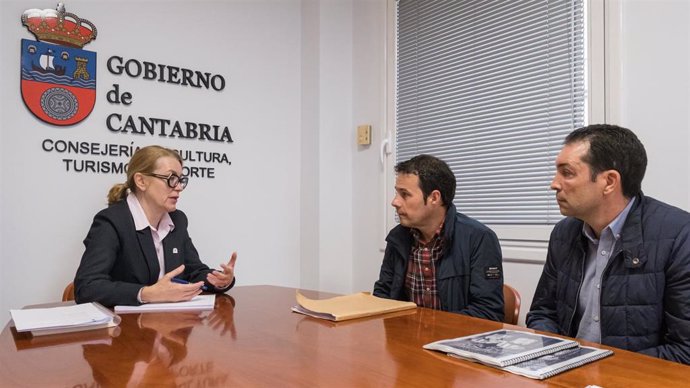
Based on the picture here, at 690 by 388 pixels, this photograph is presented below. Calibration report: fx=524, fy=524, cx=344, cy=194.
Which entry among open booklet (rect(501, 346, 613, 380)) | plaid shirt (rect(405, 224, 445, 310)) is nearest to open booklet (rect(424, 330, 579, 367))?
open booklet (rect(501, 346, 613, 380))

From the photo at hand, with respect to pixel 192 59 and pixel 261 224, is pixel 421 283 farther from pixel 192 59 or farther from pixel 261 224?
pixel 192 59

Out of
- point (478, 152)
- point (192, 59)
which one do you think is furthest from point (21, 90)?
point (478, 152)

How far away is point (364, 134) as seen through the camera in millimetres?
3777

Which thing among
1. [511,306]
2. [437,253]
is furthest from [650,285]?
[437,253]

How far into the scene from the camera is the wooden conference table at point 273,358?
995 mm

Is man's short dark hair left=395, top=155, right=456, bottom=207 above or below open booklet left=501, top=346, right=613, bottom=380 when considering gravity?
above

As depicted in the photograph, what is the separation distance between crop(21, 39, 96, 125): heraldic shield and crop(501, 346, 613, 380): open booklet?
2755 mm

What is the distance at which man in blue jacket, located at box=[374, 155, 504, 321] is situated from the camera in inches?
80.4

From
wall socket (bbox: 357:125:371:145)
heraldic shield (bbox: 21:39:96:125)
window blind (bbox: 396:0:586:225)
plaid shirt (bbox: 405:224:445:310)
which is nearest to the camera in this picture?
plaid shirt (bbox: 405:224:445:310)

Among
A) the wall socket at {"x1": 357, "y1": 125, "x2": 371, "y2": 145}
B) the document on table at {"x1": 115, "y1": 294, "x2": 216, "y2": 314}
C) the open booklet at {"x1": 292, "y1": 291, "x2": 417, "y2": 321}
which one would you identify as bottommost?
the document on table at {"x1": 115, "y1": 294, "x2": 216, "y2": 314}

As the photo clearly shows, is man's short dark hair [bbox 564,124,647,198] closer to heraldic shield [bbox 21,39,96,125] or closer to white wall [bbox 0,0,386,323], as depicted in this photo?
white wall [bbox 0,0,386,323]

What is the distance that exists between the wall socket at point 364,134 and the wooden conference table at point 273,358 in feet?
7.45

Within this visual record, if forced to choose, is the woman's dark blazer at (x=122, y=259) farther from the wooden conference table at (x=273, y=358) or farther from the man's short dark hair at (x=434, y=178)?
the man's short dark hair at (x=434, y=178)

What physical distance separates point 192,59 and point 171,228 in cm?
144
